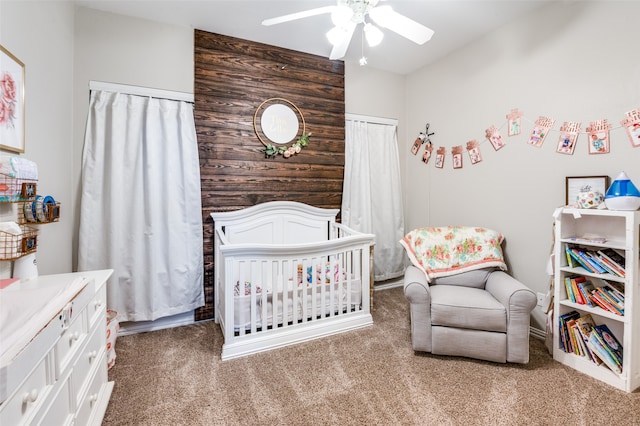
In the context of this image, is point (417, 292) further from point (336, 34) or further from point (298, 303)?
point (336, 34)

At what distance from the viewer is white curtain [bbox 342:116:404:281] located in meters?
3.20

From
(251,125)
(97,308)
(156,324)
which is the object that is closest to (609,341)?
(97,308)

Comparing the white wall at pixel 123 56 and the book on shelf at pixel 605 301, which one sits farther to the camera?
the white wall at pixel 123 56

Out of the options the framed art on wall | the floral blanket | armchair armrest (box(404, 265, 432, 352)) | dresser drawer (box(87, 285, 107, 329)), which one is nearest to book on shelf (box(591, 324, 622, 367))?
the floral blanket

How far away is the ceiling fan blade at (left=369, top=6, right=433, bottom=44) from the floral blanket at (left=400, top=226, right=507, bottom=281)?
4.95ft

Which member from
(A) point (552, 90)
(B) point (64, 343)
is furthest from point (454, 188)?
(B) point (64, 343)

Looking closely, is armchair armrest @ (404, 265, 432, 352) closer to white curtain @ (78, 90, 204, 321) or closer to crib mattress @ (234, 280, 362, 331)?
crib mattress @ (234, 280, 362, 331)

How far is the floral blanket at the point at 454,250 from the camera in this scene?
2316 mm

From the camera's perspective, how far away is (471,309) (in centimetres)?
186

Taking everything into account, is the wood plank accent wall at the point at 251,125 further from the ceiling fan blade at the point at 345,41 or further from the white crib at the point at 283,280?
the ceiling fan blade at the point at 345,41

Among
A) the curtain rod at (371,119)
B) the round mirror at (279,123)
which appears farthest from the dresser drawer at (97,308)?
the curtain rod at (371,119)

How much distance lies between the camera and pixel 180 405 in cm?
155

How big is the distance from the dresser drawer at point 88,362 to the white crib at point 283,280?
71 centimetres

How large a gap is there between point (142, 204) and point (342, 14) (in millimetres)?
2006
